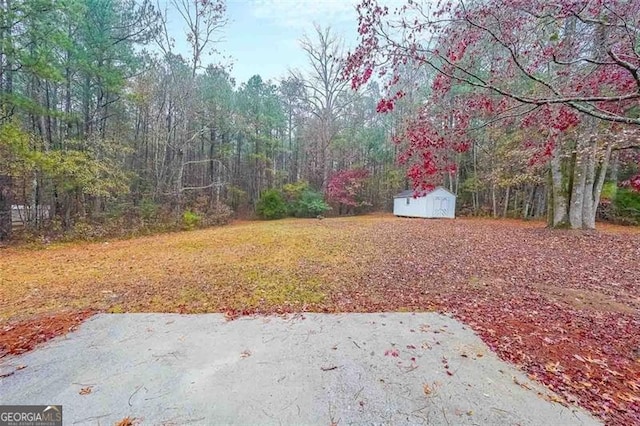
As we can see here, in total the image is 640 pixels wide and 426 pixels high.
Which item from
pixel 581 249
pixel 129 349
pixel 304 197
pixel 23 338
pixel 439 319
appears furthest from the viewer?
pixel 304 197

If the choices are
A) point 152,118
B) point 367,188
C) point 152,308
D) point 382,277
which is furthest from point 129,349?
point 367,188

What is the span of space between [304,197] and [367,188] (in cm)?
686

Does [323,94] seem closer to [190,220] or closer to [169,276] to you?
[190,220]

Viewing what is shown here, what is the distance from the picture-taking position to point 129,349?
2.69 m

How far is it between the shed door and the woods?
245cm

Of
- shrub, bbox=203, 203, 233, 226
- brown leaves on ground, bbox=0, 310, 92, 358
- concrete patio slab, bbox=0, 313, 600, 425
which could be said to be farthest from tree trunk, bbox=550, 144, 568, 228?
shrub, bbox=203, 203, 233, 226

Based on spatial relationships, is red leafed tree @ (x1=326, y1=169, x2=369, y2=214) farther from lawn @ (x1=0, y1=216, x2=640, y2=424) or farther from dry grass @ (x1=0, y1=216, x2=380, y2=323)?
lawn @ (x1=0, y1=216, x2=640, y2=424)

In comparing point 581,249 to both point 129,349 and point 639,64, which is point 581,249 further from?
point 129,349

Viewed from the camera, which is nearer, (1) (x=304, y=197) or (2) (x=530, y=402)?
(2) (x=530, y=402)

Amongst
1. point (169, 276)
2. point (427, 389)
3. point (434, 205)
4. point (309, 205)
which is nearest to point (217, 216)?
point (309, 205)

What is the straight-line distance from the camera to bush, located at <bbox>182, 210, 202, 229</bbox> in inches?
500

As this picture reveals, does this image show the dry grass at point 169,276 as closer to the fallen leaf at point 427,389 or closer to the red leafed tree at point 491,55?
the fallen leaf at point 427,389

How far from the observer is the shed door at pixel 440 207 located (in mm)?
18906

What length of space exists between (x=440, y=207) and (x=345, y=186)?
21.7ft
